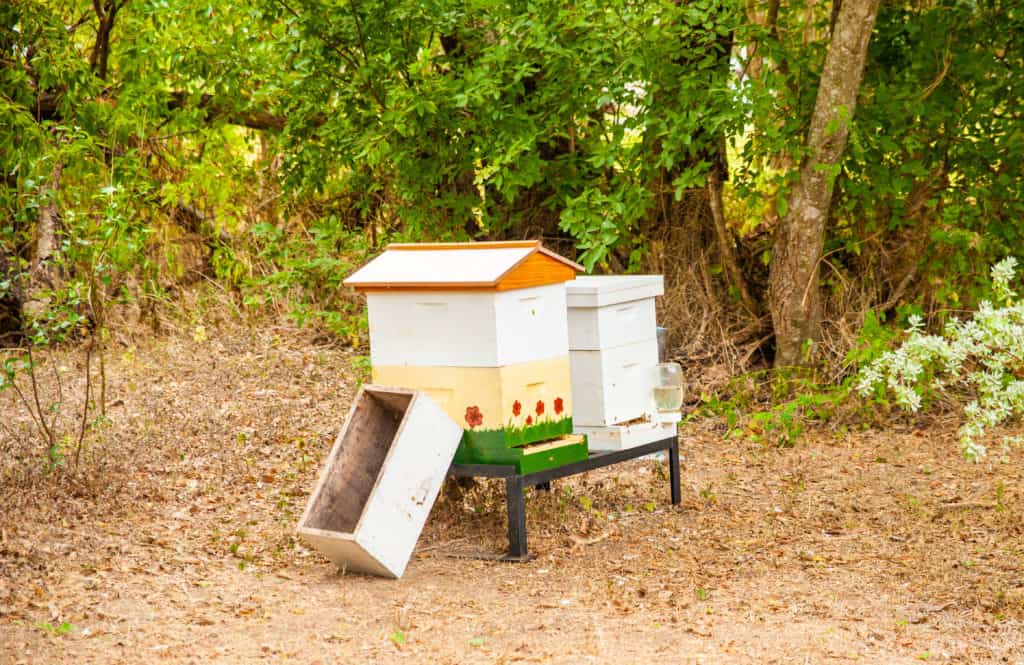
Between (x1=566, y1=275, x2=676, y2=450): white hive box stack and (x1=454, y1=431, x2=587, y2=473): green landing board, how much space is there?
34cm

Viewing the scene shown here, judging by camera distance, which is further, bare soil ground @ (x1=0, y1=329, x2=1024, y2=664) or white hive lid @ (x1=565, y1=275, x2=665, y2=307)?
white hive lid @ (x1=565, y1=275, x2=665, y2=307)

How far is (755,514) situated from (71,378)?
536 cm

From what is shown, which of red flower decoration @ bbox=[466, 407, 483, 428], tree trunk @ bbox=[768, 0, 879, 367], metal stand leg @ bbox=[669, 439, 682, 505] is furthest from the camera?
tree trunk @ bbox=[768, 0, 879, 367]

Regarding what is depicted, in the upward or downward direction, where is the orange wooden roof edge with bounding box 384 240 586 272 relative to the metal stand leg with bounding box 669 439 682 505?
upward

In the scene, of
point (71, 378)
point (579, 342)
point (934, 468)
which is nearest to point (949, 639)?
point (579, 342)

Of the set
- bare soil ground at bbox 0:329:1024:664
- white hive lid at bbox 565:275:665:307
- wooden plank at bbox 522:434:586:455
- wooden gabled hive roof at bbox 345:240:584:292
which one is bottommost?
bare soil ground at bbox 0:329:1024:664

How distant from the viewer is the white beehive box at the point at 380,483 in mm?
4375

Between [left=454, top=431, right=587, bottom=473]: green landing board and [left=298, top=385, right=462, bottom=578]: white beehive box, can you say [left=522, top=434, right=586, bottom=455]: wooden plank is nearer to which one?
[left=454, top=431, right=587, bottom=473]: green landing board

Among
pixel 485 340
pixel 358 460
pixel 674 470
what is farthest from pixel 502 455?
pixel 674 470

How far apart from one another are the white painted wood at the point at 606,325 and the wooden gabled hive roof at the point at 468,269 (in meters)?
0.23

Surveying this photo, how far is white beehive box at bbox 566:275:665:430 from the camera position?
199 inches

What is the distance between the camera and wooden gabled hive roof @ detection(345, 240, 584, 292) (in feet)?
14.9

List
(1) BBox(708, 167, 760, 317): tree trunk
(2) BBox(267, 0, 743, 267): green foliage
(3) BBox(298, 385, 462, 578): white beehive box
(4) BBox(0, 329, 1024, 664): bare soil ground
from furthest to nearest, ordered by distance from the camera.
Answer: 1. (1) BBox(708, 167, 760, 317): tree trunk
2. (2) BBox(267, 0, 743, 267): green foliage
3. (3) BBox(298, 385, 462, 578): white beehive box
4. (4) BBox(0, 329, 1024, 664): bare soil ground

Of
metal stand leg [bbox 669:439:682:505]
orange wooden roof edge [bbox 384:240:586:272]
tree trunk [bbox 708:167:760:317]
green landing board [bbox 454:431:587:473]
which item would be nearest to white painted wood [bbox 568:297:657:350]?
orange wooden roof edge [bbox 384:240:586:272]
